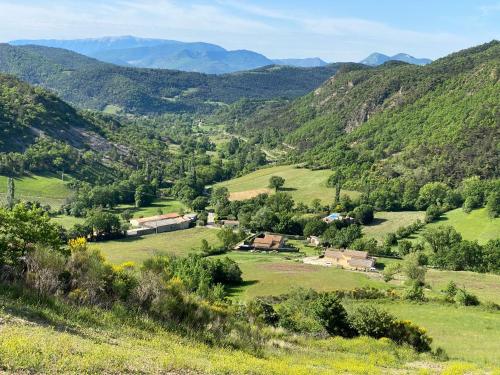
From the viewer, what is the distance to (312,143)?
186875 millimetres

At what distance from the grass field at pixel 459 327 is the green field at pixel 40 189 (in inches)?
3083

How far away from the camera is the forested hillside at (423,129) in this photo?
11988 cm

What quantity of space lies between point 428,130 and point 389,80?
57.7 m

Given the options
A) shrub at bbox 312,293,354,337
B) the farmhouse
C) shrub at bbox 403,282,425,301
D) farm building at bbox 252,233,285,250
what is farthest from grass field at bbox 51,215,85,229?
shrub at bbox 312,293,354,337

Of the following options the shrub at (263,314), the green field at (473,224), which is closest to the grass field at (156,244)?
the shrub at (263,314)

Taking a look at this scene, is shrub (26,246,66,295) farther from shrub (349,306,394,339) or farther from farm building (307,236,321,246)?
farm building (307,236,321,246)

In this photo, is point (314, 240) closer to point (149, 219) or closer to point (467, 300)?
point (149, 219)

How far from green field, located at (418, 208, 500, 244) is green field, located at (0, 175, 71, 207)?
7532 cm

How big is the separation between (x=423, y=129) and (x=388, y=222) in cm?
6112

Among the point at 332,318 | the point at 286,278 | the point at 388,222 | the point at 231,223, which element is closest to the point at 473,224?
the point at 388,222

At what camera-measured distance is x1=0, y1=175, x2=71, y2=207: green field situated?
101688mm

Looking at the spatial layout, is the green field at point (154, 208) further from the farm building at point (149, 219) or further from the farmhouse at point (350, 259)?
the farmhouse at point (350, 259)

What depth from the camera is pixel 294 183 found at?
419 feet

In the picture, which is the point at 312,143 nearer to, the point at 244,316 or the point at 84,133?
the point at 84,133
